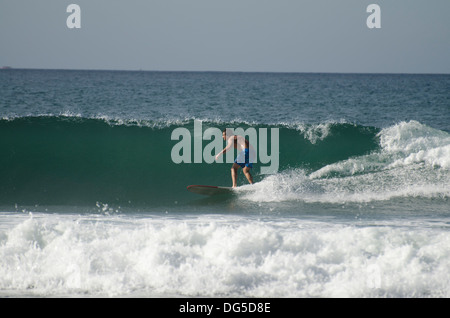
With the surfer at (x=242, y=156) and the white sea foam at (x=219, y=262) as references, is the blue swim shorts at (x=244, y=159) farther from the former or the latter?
the white sea foam at (x=219, y=262)

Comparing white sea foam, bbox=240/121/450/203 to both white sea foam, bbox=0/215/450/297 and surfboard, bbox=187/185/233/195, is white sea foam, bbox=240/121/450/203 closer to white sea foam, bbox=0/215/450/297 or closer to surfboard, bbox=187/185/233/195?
surfboard, bbox=187/185/233/195

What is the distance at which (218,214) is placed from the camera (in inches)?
327

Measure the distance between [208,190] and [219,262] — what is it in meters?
4.53

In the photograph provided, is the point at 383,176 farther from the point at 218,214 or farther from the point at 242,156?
the point at 218,214

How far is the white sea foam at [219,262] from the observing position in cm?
501

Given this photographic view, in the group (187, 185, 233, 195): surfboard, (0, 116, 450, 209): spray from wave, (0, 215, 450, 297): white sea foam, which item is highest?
(0, 116, 450, 209): spray from wave

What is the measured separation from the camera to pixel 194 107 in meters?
25.8

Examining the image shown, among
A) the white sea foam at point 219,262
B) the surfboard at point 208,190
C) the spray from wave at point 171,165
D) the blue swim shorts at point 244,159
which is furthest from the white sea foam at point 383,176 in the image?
the white sea foam at point 219,262

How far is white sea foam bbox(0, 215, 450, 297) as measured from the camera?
501 cm

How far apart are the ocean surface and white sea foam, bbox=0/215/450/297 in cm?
2

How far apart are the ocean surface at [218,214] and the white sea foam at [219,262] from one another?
0.02 m

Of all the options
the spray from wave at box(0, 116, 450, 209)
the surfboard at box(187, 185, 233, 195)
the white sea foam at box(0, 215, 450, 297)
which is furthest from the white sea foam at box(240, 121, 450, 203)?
the white sea foam at box(0, 215, 450, 297)
